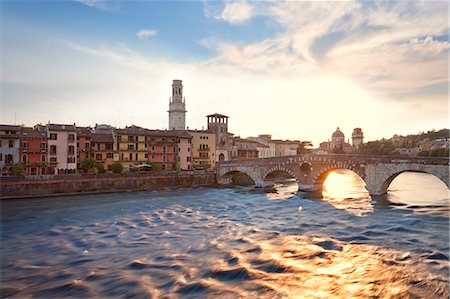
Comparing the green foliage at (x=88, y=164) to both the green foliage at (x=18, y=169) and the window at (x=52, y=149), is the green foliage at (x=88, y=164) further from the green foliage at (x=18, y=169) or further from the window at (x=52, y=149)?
the green foliage at (x=18, y=169)

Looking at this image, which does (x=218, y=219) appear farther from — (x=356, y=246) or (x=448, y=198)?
(x=448, y=198)

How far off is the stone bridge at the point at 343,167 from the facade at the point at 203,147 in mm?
9944

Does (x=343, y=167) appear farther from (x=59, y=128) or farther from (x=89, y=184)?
(x=59, y=128)

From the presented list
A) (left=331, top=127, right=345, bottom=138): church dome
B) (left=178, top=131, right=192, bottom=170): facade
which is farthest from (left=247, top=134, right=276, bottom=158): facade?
(left=331, top=127, right=345, bottom=138): church dome

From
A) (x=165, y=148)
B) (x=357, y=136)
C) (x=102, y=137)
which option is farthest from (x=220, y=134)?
(x=357, y=136)

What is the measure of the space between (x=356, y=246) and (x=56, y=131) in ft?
130

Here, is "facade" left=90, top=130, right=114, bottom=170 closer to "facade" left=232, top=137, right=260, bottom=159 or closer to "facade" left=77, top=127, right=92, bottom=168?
"facade" left=77, top=127, right=92, bottom=168

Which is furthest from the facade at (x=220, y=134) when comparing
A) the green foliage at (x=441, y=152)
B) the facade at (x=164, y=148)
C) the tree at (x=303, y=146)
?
the green foliage at (x=441, y=152)

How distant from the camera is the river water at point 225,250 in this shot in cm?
1357

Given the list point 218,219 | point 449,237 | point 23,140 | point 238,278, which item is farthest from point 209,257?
point 23,140

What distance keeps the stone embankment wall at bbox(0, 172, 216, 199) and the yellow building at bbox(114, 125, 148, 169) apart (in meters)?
7.26

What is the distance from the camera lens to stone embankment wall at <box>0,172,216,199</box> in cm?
3628

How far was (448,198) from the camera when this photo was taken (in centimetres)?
3522

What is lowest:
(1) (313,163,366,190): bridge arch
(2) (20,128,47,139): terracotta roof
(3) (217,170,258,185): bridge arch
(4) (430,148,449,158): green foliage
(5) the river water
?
(5) the river water
